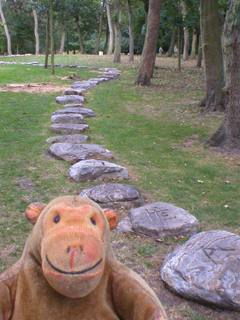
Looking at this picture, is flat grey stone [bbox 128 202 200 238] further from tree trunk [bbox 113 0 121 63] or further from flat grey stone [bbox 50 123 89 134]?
tree trunk [bbox 113 0 121 63]

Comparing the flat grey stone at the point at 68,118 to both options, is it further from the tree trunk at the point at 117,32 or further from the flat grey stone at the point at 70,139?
the tree trunk at the point at 117,32

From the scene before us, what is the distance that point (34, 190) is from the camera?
509 centimetres

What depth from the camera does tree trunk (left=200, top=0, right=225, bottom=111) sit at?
9.75m

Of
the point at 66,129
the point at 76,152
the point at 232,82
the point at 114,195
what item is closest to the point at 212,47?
the point at 232,82

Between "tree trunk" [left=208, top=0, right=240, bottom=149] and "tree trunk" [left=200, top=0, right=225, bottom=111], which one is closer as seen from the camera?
"tree trunk" [left=208, top=0, right=240, bottom=149]

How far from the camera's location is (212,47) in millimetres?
9867

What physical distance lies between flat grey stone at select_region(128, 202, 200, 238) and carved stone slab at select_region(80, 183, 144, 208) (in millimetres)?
393

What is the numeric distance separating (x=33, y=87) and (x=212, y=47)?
7174mm

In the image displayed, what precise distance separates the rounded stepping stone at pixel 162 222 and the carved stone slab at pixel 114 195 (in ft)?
1.29

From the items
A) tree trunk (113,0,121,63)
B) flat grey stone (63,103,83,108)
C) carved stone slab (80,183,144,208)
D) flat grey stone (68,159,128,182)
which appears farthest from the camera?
tree trunk (113,0,121,63)

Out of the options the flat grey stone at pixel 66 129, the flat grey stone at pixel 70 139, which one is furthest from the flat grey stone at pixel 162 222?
the flat grey stone at pixel 66 129

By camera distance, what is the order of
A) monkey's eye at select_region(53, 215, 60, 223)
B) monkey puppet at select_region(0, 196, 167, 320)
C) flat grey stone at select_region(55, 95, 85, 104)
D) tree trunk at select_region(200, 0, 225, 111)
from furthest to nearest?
1. flat grey stone at select_region(55, 95, 85, 104)
2. tree trunk at select_region(200, 0, 225, 111)
3. monkey's eye at select_region(53, 215, 60, 223)
4. monkey puppet at select_region(0, 196, 167, 320)

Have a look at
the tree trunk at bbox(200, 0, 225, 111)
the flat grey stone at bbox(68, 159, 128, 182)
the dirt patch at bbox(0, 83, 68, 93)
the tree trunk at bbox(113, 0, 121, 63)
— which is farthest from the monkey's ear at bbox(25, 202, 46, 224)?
the tree trunk at bbox(113, 0, 121, 63)

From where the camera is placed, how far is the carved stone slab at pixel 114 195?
4652 mm
